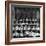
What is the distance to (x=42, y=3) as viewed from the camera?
175 cm

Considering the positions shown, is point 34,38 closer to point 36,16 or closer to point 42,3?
point 36,16

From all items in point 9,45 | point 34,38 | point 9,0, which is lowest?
point 9,45

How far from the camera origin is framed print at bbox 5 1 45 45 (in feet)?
5.46

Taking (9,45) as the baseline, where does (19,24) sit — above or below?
above

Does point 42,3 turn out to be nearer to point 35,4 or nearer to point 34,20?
point 35,4

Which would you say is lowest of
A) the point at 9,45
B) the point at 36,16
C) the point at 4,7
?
the point at 9,45

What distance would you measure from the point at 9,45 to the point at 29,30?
42 centimetres

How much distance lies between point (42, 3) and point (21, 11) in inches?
15.6

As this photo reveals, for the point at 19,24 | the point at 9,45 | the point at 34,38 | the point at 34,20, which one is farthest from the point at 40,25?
the point at 9,45

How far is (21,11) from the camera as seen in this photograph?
66.9 inches

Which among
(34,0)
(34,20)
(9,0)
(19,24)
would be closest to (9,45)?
(19,24)

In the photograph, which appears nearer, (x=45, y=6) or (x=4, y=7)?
(x=4, y=7)

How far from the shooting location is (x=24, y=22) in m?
1.70

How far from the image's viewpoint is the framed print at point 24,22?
1663 millimetres
